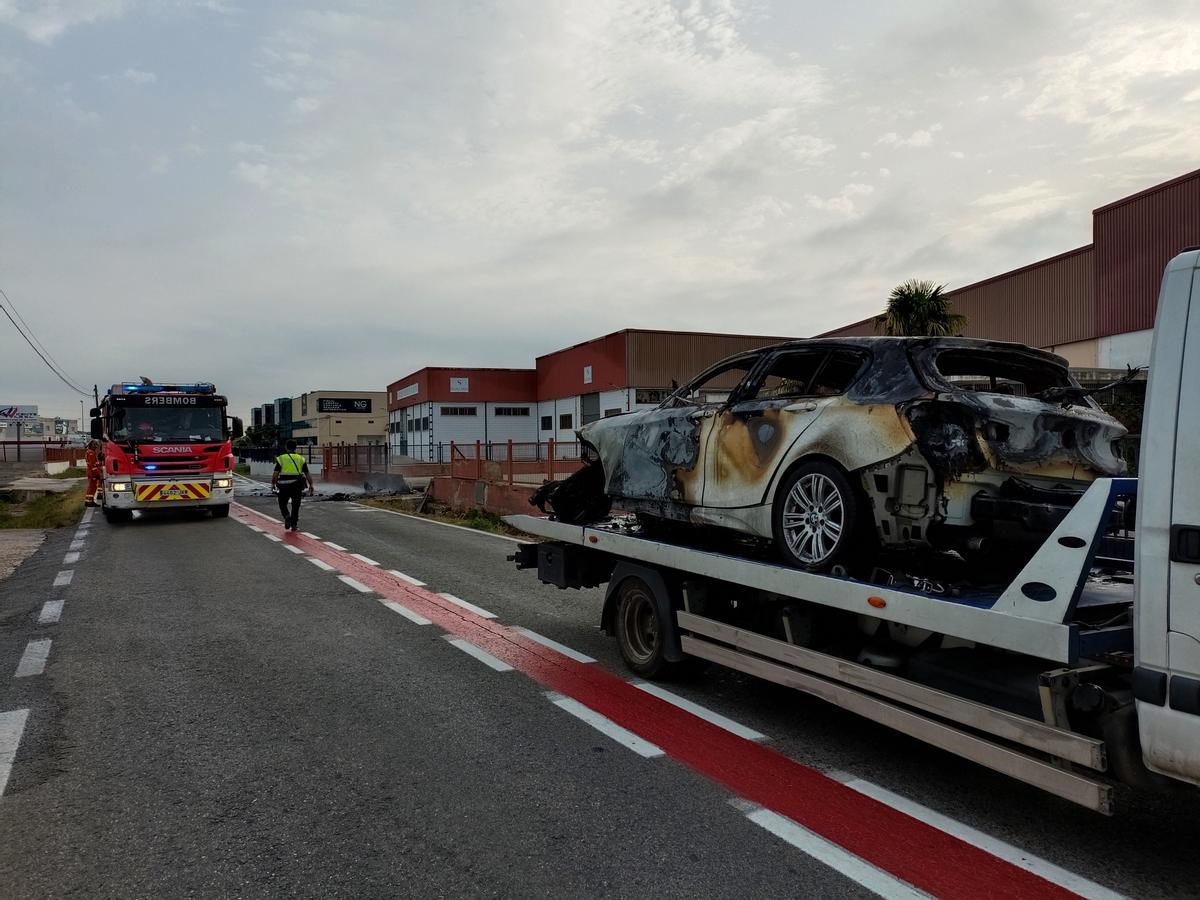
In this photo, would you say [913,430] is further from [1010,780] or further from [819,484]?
[1010,780]

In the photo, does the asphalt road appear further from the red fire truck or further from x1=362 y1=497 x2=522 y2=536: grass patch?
the red fire truck

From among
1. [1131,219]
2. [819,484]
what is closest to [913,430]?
[819,484]

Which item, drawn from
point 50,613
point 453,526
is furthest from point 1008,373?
point 453,526

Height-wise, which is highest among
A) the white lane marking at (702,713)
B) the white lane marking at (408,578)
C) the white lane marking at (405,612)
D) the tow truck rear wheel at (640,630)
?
the tow truck rear wheel at (640,630)

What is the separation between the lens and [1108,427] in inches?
172

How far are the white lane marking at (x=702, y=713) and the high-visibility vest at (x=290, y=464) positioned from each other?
1111 cm

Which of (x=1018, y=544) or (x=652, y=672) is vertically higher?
(x=1018, y=544)

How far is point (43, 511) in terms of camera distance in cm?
1989

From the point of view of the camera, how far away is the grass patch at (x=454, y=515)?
15.6m

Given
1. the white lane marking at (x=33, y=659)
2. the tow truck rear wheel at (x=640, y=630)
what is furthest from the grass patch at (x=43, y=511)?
the tow truck rear wheel at (x=640, y=630)

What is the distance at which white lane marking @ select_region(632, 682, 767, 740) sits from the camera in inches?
181

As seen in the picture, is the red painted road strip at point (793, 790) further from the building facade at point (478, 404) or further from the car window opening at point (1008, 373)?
the building facade at point (478, 404)

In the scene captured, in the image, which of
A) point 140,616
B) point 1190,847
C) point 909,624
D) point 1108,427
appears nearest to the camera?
point 1190,847

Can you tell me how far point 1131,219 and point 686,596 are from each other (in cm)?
2140
